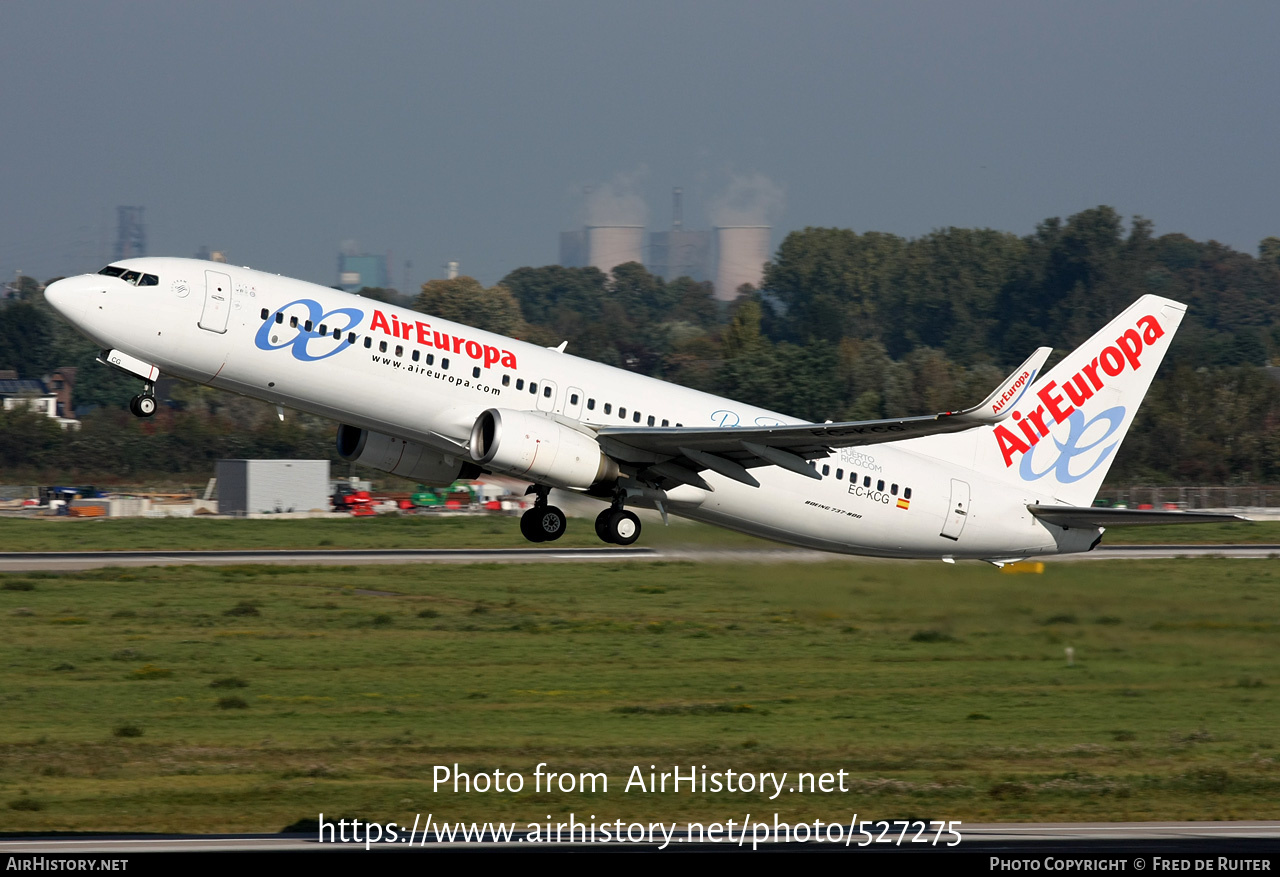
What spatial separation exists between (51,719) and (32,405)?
9060 cm

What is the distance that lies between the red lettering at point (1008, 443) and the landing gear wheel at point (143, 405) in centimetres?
2141

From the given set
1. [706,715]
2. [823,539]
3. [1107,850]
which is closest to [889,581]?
[823,539]

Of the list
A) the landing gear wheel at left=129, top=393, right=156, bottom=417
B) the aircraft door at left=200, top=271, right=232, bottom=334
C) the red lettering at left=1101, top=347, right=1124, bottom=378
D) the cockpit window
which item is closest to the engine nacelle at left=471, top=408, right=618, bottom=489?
the aircraft door at left=200, top=271, right=232, bottom=334

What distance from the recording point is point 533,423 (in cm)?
3198

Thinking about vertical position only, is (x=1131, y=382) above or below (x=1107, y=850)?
above

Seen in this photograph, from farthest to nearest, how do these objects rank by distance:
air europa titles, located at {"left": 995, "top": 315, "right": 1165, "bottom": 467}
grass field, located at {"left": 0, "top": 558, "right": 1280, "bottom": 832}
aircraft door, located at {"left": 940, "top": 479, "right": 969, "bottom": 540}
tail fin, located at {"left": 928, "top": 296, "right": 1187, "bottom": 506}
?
air europa titles, located at {"left": 995, "top": 315, "right": 1165, "bottom": 467} → tail fin, located at {"left": 928, "top": 296, "right": 1187, "bottom": 506} → aircraft door, located at {"left": 940, "top": 479, "right": 969, "bottom": 540} → grass field, located at {"left": 0, "top": 558, "right": 1280, "bottom": 832}

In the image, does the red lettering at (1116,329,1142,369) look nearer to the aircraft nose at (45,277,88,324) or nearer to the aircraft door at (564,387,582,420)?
the aircraft door at (564,387,582,420)

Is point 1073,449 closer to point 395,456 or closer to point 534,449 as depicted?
point 534,449

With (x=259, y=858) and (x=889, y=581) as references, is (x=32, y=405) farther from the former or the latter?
(x=259, y=858)

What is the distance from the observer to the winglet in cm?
2875

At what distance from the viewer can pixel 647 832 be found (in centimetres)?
2833

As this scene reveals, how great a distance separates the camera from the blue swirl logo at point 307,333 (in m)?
31.7

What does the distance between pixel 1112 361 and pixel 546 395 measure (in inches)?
633

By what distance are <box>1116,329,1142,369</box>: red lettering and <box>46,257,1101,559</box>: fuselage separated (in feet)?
23.8
